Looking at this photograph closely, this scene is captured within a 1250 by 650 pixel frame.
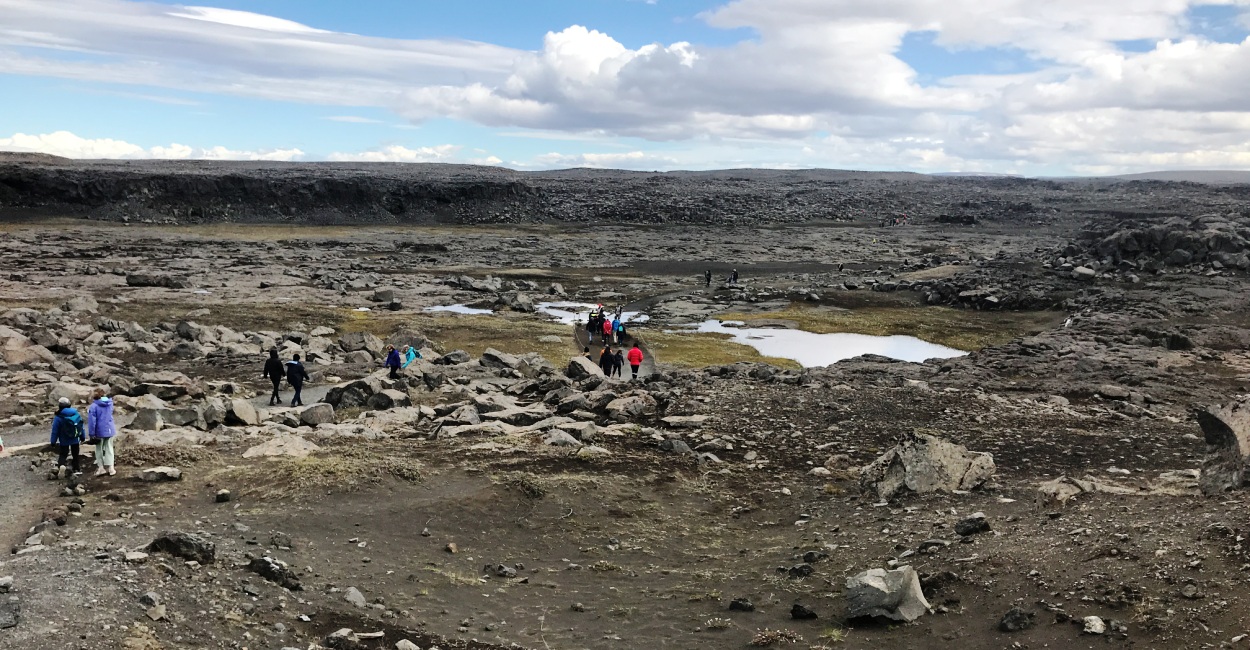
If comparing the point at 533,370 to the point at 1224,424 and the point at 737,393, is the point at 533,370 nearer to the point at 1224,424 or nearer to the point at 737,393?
the point at 737,393

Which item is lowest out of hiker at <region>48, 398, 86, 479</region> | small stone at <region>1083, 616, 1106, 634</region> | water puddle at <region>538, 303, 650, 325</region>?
water puddle at <region>538, 303, 650, 325</region>

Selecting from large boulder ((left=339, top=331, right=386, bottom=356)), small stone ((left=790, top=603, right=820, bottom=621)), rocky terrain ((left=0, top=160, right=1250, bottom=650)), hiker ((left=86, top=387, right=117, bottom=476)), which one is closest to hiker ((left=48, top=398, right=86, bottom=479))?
hiker ((left=86, top=387, right=117, bottom=476))

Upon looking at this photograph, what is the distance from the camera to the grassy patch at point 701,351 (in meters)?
36.6

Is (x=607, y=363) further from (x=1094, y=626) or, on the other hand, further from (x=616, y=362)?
(x=1094, y=626)

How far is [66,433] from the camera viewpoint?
14.7 meters

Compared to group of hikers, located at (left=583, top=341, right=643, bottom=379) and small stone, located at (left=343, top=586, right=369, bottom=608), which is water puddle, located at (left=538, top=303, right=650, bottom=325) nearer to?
group of hikers, located at (left=583, top=341, right=643, bottom=379)

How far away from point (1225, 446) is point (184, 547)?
14885mm

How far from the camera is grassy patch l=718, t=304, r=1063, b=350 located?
4294 cm

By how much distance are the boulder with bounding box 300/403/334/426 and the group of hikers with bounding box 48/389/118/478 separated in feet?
17.6

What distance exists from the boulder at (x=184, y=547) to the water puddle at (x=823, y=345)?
2909 centimetres

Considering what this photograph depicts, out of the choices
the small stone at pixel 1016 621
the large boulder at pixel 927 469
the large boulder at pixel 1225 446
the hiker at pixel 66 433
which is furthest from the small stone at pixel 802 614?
the hiker at pixel 66 433

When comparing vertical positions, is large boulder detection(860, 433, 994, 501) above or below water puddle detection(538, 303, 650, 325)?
above

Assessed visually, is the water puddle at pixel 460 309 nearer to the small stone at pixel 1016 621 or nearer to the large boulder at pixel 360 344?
the large boulder at pixel 360 344

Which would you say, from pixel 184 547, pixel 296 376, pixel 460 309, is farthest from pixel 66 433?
pixel 460 309
